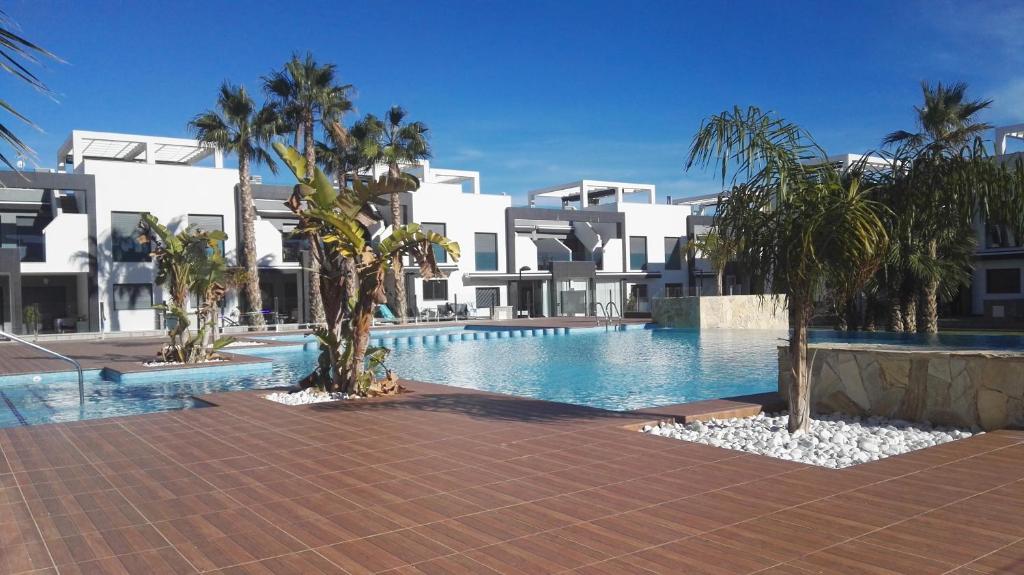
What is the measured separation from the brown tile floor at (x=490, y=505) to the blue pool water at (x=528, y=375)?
416 cm

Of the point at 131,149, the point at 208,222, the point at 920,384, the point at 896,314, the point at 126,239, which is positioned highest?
the point at 131,149

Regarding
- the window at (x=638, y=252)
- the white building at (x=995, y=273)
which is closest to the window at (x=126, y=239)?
the window at (x=638, y=252)

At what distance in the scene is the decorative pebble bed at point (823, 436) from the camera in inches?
252

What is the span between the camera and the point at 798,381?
722cm

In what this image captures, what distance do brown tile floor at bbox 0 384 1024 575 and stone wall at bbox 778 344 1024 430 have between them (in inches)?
25.4

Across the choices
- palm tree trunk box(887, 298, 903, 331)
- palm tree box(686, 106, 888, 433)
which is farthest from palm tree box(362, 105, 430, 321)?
palm tree box(686, 106, 888, 433)

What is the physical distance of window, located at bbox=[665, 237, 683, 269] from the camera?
45.9 metres

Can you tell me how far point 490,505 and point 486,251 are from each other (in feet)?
114

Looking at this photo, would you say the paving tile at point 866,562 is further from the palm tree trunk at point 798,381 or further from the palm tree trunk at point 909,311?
the palm tree trunk at point 909,311

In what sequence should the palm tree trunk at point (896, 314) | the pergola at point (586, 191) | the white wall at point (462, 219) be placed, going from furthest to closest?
the pergola at point (586, 191) < the white wall at point (462, 219) < the palm tree trunk at point (896, 314)

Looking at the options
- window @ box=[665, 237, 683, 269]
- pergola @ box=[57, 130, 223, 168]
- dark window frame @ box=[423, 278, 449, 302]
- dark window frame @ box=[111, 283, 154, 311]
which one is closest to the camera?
dark window frame @ box=[111, 283, 154, 311]

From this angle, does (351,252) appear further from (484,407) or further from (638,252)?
(638,252)

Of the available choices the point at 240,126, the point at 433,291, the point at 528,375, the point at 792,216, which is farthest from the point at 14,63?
the point at 433,291

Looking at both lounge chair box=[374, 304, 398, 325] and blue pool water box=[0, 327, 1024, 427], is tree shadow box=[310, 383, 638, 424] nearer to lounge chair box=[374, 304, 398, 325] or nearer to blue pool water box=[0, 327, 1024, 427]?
blue pool water box=[0, 327, 1024, 427]
